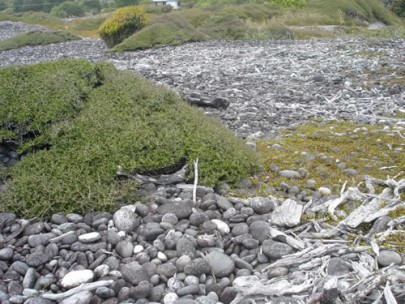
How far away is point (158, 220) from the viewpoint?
15.4ft

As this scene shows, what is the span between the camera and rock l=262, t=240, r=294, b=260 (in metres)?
4.10

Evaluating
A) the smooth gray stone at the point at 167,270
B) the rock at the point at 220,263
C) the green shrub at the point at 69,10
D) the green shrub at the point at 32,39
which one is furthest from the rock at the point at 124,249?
the green shrub at the point at 69,10

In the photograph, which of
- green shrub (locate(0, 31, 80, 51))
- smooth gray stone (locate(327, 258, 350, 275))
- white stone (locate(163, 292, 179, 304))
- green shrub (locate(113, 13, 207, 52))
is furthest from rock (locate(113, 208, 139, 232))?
green shrub (locate(0, 31, 80, 51))

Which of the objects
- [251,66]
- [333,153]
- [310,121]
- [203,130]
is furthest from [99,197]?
[251,66]

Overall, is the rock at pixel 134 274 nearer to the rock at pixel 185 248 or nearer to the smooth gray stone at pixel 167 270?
the smooth gray stone at pixel 167 270

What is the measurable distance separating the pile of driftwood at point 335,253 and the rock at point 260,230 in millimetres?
68

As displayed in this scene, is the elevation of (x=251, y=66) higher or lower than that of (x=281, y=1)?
lower

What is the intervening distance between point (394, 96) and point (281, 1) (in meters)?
46.0

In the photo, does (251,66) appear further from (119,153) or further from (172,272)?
(172,272)

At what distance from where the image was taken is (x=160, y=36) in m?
19.9

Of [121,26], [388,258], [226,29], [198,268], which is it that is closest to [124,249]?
[198,268]

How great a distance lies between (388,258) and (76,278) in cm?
260

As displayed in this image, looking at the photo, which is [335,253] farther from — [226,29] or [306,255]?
[226,29]

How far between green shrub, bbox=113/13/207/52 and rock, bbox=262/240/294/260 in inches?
618
